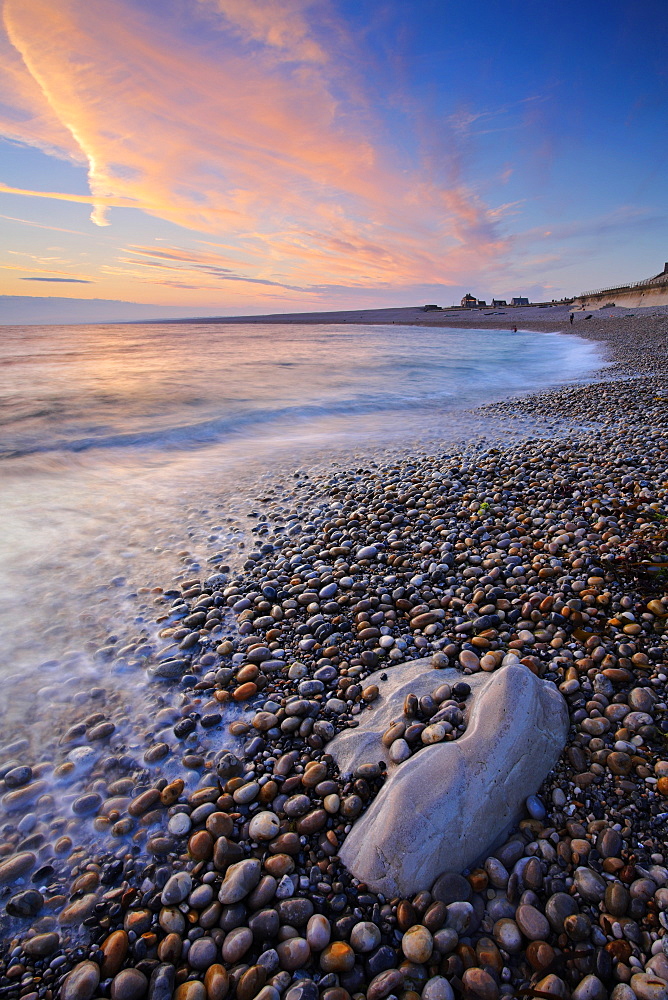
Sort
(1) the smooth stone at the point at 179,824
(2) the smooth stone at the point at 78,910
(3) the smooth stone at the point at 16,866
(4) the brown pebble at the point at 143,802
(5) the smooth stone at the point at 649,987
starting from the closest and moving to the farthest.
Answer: (5) the smooth stone at the point at 649,987, (2) the smooth stone at the point at 78,910, (3) the smooth stone at the point at 16,866, (1) the smooth stone at the point at 179,824, (4) the brown pebble at the point at 143,802

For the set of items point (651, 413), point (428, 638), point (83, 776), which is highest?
point (651, 413)

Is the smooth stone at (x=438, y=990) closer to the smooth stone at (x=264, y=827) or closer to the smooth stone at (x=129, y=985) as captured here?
the smooth stone at (x=264, y=827)

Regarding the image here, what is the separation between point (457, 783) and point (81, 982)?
151 centimetres

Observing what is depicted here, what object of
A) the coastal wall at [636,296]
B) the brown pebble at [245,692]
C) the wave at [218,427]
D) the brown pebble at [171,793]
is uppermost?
the coastal wall at [636,296]

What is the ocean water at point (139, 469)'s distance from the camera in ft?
11.1

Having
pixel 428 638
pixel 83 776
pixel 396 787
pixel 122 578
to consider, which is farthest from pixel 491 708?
pixel 122 578

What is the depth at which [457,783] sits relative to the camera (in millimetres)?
1964

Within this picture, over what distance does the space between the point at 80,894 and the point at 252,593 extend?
2.07 m

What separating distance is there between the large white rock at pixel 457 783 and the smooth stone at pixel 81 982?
0.93 m

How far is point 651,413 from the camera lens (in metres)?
8.16

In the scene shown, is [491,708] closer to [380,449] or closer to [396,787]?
[396,787]

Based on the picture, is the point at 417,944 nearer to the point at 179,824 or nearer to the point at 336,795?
the point at 336,795

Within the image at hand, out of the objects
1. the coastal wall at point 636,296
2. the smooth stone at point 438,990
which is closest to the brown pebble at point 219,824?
the smooth stone at point 438,990

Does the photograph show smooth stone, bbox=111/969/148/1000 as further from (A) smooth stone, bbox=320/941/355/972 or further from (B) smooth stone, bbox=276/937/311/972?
(A) smooth stone, bbox=320/941/355/972
